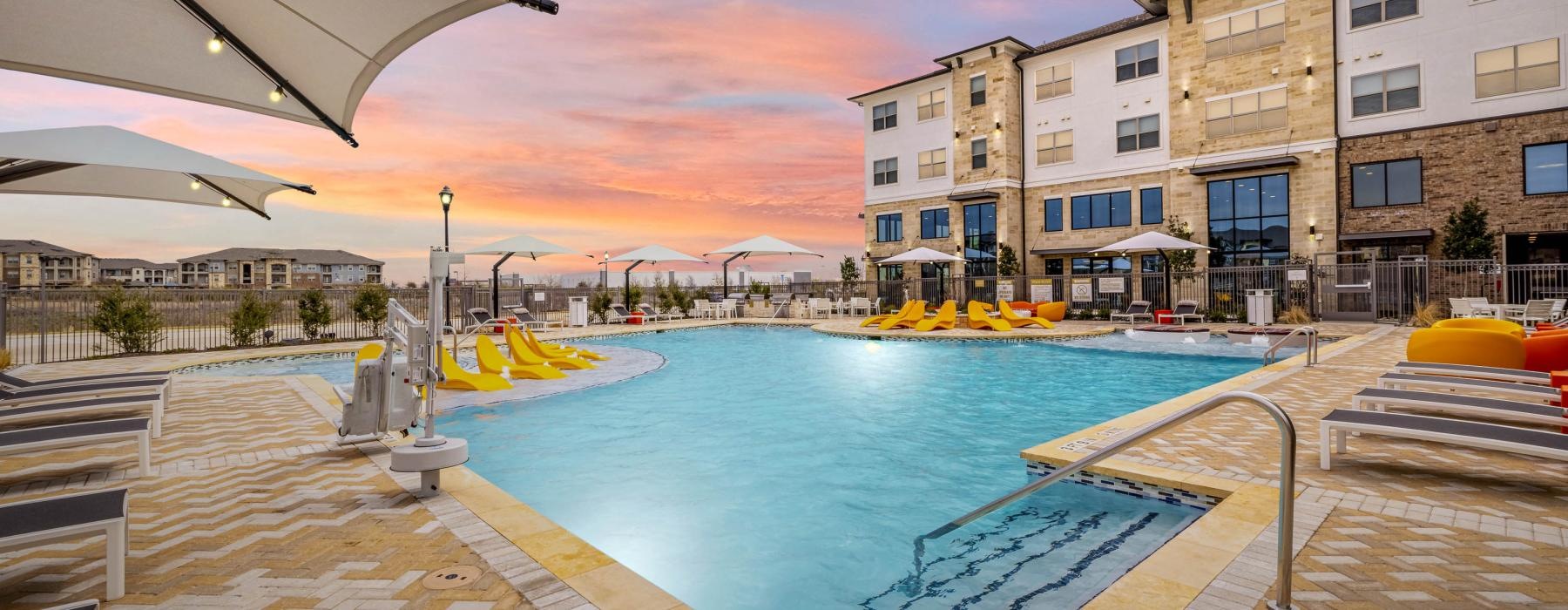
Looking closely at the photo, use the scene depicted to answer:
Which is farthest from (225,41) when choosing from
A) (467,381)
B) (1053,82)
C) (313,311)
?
(1053,82)

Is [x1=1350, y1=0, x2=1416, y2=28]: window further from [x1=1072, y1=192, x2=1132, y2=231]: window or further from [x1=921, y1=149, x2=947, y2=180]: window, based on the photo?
[x1=921, y1=149, x2=947, y2=180]: window

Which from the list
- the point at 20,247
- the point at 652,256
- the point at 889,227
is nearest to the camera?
the point at 652,256

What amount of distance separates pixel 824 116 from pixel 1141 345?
1970 cm

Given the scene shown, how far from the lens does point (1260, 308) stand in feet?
58.0

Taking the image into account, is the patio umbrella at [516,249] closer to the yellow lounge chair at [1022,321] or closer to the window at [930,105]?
the yellow lounge chair at [1022,321]

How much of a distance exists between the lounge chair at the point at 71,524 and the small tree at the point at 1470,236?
25.9 metres

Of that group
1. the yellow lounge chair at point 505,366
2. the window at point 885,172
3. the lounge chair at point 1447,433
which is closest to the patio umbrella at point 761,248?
the window at point 885,172

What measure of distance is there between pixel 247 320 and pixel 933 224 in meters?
23.9

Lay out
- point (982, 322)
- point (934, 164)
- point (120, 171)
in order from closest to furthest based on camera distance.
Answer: point (120, 171), point (982, 322), point (934, 164)

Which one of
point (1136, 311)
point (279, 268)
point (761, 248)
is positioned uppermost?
point (279, 268)

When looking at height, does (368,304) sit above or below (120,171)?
below

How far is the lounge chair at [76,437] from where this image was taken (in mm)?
4024

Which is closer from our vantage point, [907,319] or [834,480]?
[834,480]

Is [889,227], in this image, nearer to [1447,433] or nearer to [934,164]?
[934,164]
